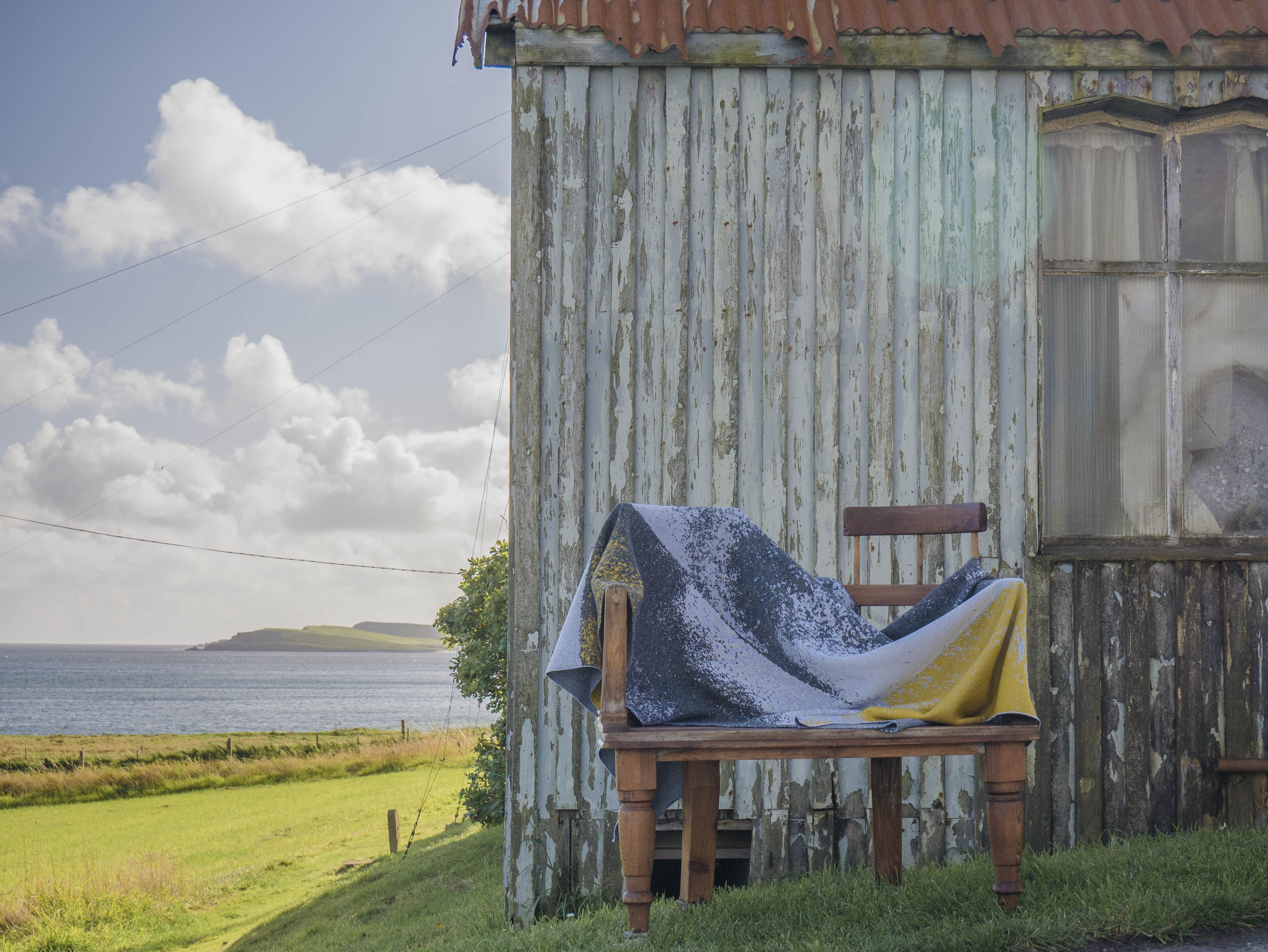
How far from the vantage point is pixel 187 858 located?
1178 cm

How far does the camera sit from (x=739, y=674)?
2385 mm

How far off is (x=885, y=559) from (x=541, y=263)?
6.24 ft

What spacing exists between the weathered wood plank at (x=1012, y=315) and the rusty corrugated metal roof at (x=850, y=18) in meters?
0.29

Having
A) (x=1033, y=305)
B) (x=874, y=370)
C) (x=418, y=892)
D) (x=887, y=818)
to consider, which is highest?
(x=1033, y=305)

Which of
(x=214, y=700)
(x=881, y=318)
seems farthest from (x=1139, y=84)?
(x=214, y=700)

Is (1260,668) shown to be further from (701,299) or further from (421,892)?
(421,892)

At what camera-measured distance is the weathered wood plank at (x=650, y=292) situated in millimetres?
3816

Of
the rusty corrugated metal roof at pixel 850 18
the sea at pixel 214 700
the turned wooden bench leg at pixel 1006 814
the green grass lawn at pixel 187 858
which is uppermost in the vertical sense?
the rusty corrugated metal roof at pixel 850 18

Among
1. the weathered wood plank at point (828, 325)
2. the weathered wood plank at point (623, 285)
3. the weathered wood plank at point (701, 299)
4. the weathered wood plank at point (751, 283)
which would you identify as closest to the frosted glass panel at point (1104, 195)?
the weathered wood plank at point (828, 325)

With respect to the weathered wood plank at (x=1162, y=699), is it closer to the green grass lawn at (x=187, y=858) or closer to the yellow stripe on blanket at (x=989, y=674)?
the yellow stripe on blanket at (x=989, y=674)

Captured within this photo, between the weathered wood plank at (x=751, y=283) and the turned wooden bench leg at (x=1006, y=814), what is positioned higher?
the weathered wood plank at (x=751, y=283)

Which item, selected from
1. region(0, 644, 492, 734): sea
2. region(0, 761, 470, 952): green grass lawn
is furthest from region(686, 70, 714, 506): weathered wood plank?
region(0, 644, 492, 734): sea

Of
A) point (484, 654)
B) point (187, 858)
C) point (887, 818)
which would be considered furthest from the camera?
point (187, 858)

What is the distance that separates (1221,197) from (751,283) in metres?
2.18
